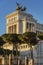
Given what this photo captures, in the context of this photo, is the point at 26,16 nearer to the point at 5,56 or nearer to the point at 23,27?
the point at 23,27

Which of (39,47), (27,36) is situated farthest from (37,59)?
(27,36)

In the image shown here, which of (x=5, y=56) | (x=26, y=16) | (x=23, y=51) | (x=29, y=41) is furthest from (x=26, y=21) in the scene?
(x=29, y=41)

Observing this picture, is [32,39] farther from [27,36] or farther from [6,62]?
[6,62]

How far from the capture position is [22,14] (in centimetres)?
10112

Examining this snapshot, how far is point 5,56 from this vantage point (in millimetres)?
76375

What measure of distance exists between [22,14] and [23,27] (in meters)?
4.93

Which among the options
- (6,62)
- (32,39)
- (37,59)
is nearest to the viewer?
(32,39)

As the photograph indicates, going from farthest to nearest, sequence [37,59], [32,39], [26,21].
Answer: [26,21], [37,59], [32,39]

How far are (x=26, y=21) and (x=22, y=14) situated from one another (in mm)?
4985

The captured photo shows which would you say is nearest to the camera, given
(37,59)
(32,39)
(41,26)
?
(32,39)

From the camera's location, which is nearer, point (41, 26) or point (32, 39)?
point (32, 39)

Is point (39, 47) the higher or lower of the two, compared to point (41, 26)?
lower

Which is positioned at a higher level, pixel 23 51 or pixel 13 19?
pixel 13 19

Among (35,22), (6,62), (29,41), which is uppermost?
(35,22)
